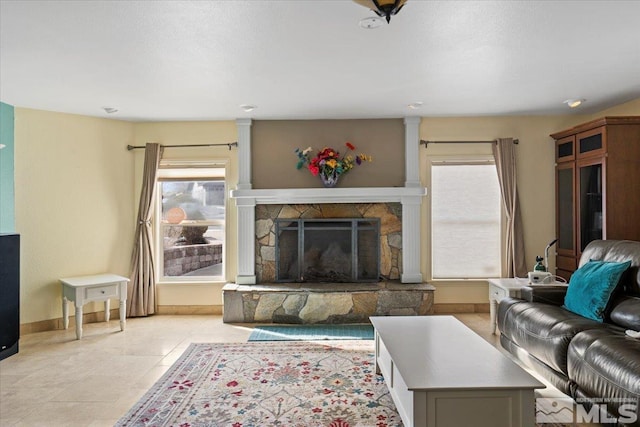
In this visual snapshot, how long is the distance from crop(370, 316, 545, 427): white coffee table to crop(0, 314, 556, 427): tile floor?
70.9 inches

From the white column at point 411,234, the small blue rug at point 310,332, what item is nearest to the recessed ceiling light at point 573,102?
the white column at point 411,234

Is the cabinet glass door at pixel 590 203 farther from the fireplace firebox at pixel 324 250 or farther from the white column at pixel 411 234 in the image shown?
the fireplace firebox at pixel 324 250

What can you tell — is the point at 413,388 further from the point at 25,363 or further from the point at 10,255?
the point at 10,255

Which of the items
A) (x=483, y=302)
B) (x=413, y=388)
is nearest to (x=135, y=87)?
(x=413, y=388)

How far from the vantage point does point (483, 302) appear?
5293 mm

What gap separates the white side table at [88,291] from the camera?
4.37 metres

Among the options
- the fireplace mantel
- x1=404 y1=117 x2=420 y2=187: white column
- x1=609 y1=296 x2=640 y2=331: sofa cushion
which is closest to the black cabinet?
the fireplace mantel

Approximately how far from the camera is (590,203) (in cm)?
454

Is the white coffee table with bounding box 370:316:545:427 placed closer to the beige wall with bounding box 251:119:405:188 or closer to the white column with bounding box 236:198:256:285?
the white column with bounding box 236:198:256:285

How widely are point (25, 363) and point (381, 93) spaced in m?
3.94

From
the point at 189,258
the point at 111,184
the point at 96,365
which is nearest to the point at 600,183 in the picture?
the point at 189,258

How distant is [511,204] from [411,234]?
1.23m

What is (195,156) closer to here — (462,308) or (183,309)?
(183,309)

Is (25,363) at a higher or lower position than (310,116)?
lower
